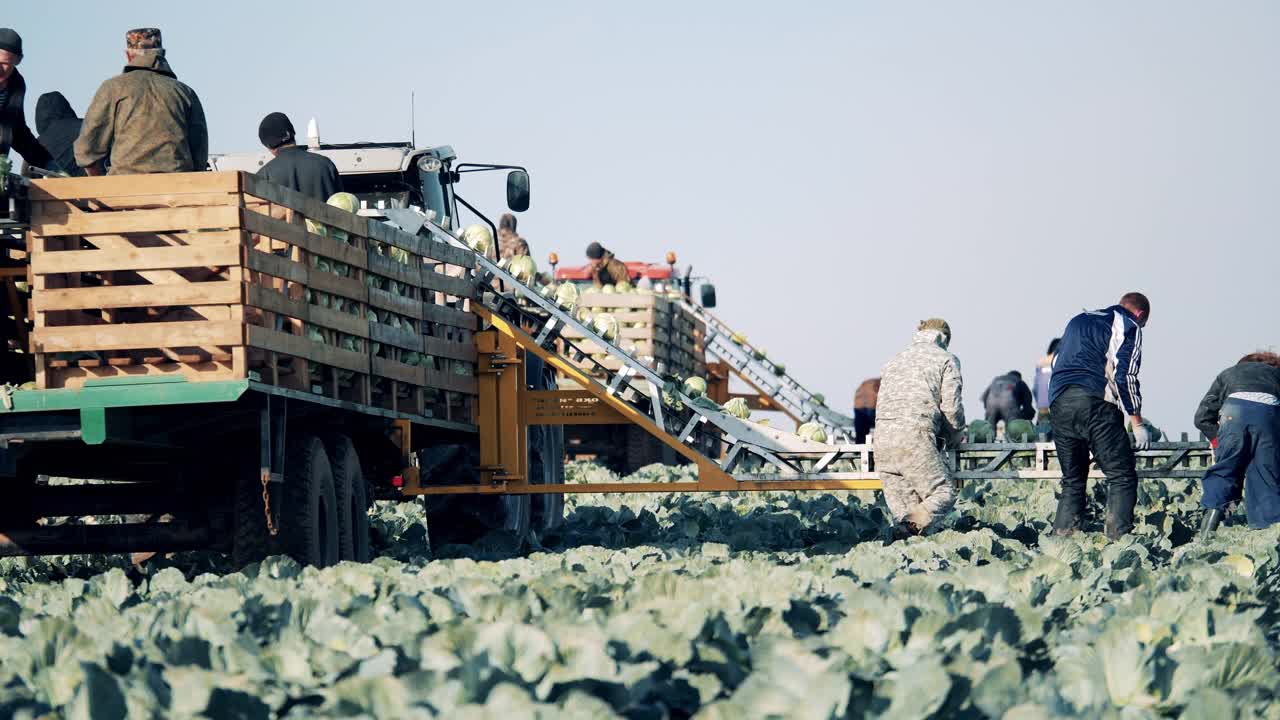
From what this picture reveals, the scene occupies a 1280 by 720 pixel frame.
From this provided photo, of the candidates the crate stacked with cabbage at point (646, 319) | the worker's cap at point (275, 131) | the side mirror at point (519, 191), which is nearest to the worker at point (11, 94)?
the worker's cap at point (275, 131)

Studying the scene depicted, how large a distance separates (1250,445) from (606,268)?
1198 centimetres

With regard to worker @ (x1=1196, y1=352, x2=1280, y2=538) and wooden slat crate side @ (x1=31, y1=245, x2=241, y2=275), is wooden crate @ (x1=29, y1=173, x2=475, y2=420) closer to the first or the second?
wooden slat crate side @ (x1=31, y1=245, x2=241, y2=275)

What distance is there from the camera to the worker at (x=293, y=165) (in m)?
9.72

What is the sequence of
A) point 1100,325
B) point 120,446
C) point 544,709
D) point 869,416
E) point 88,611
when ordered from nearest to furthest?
point 544,709 < point 88,611 < point 120,446 < point 1100,325 < point 869,416

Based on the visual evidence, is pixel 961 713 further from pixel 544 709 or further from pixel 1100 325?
pixel 1100 325

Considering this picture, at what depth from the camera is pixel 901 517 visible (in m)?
10.7

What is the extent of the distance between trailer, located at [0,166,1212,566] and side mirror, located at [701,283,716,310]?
43.8ft

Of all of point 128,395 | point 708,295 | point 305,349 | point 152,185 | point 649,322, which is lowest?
point 128,395

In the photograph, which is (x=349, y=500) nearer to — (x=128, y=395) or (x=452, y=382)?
(x=452, y=382)

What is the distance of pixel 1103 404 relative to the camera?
10.5 m

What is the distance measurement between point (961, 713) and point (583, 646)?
0.94 meters

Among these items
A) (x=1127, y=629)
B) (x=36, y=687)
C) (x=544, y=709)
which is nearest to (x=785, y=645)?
(x=544, y=709)

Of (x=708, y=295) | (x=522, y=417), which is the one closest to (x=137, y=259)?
(x=522, y=417)

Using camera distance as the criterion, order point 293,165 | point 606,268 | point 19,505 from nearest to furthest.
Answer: point 19,505, point 293,165, point 606,268
